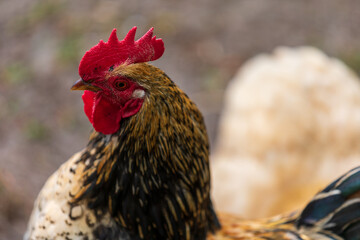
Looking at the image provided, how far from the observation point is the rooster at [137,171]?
4.64 ft

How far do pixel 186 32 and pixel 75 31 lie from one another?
47.5 inches

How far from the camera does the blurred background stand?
366 centimetres

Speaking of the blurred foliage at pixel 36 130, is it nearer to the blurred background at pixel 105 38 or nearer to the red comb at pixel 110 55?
the blurred background at pixel 105 38

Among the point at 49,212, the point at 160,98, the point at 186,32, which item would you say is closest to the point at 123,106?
the point at 160,98

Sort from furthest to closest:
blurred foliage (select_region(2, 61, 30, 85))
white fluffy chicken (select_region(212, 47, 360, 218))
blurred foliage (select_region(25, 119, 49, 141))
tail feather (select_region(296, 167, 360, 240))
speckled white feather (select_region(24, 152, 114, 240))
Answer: blurred foliage (select_region(2, 61, 30, 85)) → blurred foliage (select_region(25, 119, 49, 141)) → white fluffy chicken (select_region(212, 47, 360, 218)) → tail feather (select_region(296, 167, 360, 240)) → speckled white feather (select_region(24, 152, 114, 240))

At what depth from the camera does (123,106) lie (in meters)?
1.43

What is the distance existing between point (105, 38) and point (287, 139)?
2.26m

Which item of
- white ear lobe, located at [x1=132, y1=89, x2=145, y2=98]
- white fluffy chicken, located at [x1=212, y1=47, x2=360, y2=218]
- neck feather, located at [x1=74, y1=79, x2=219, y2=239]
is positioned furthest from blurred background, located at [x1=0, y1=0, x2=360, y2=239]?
white ear lobe, located at [x1=132, y1=89, x2=145, y2=98]

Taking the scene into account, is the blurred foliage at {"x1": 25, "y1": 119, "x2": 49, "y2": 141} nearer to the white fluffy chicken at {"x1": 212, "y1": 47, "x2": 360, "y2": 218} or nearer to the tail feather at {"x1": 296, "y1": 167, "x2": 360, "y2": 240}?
the white fluffy chicken at {"x1": 212, "y1": 47, "x2": 360, "y2": 218}

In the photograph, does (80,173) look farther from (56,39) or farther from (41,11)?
(41,11)

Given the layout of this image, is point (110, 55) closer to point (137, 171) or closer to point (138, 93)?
point (138, 93)

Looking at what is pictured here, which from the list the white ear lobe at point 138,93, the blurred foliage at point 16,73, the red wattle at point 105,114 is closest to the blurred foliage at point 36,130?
the blurred foliage at point 16,73

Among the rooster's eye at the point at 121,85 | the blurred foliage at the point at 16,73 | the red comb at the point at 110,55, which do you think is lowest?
the rooster's eye at the point at 121,85

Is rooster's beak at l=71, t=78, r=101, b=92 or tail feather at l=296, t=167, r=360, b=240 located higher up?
rooster's beak at l=71, t=78, r=101, b=92
